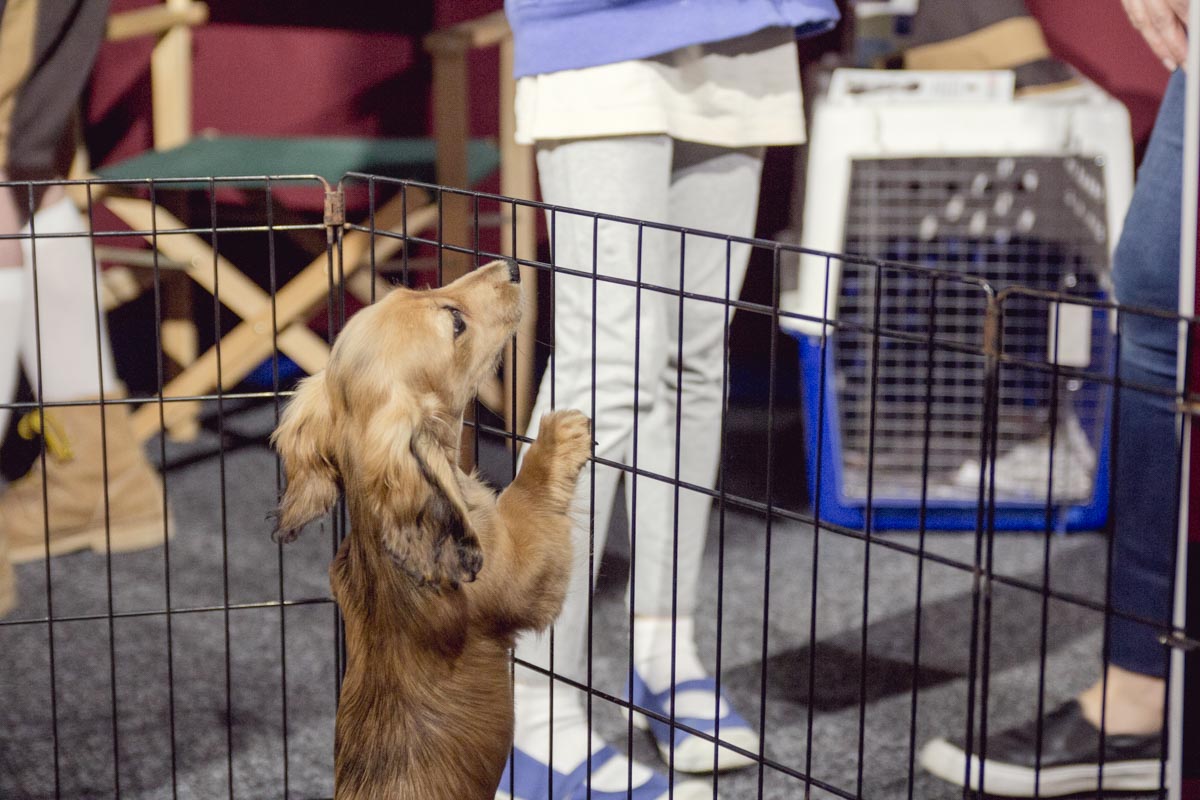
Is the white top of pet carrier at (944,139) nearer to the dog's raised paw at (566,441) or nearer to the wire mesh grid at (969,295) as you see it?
the wire mesh grid at (969,295)

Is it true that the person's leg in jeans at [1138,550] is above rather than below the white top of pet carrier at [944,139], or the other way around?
below

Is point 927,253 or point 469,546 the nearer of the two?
point 469,546

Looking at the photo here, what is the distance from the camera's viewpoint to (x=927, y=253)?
309 cm

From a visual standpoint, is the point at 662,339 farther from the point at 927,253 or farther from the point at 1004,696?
the point at 927,253

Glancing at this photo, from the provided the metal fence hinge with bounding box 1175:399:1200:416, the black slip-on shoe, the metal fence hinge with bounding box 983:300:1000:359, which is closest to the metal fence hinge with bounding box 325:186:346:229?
the metal fence hinge with bounding box 983:300:1000:359

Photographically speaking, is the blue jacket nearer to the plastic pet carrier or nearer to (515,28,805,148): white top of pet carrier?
(515,28,805,148): white top of pet carrier

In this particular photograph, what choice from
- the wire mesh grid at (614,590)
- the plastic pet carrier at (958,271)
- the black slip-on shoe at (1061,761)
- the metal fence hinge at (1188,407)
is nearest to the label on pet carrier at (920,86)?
the plastic pet carrier at (958,271)

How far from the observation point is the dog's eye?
1431mm

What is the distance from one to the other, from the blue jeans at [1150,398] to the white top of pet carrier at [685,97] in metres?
0.46

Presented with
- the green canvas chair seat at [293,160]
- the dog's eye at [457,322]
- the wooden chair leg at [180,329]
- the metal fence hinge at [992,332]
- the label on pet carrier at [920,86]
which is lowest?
the wooden chair leg at [180,329]

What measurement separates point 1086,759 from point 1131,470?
40 cm

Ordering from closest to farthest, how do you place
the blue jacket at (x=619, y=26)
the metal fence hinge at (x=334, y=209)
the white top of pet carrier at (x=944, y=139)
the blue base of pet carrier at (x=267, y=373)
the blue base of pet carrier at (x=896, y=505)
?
the metal fence hinge at (x=334, y=209), the blue jacket at (x=619, y=26), the white top of pet carrier at (x=944, y=139), the blue base of pet carrier at (x=896, y=505), the blue base of pet carrier at (x=267, y=373)

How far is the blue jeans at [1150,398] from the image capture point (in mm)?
1727

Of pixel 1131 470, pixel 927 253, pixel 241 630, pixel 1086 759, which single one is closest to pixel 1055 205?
pixel 927 253
